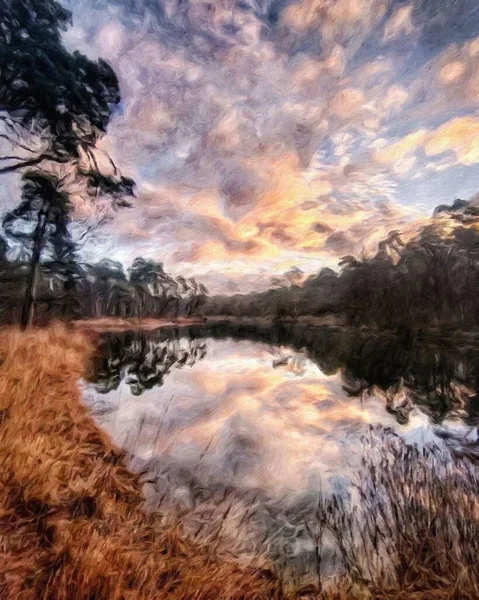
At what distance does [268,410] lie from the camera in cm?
150

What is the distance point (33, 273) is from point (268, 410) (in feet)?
3.29

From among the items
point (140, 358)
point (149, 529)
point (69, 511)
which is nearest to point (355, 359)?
point (140, 358)

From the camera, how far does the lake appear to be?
1404 mm

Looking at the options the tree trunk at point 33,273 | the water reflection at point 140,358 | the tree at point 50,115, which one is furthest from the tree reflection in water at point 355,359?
the tree at point 50,115

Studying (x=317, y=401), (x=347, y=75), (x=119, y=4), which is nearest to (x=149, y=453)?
(x=317, y=401)

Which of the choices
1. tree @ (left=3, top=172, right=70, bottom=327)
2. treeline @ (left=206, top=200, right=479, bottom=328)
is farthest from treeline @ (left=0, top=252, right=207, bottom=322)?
treeline @ (left=206, top=200, right=479, bottom=328)

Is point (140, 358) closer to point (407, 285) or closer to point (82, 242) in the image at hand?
point (82, 242)

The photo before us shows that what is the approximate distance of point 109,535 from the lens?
1.42 meters

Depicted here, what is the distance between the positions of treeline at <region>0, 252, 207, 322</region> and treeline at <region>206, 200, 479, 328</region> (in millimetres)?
289

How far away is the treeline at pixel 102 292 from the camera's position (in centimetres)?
165

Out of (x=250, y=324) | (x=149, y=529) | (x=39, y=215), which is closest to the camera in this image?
(x=149, y=529)

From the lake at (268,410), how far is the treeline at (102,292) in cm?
11

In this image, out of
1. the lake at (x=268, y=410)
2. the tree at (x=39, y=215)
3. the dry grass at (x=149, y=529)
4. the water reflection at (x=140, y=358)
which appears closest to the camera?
the dry grass at (x=149, y=529)

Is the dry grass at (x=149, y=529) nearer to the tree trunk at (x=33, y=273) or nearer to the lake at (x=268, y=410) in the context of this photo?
the lake at (x=268, y=410)
